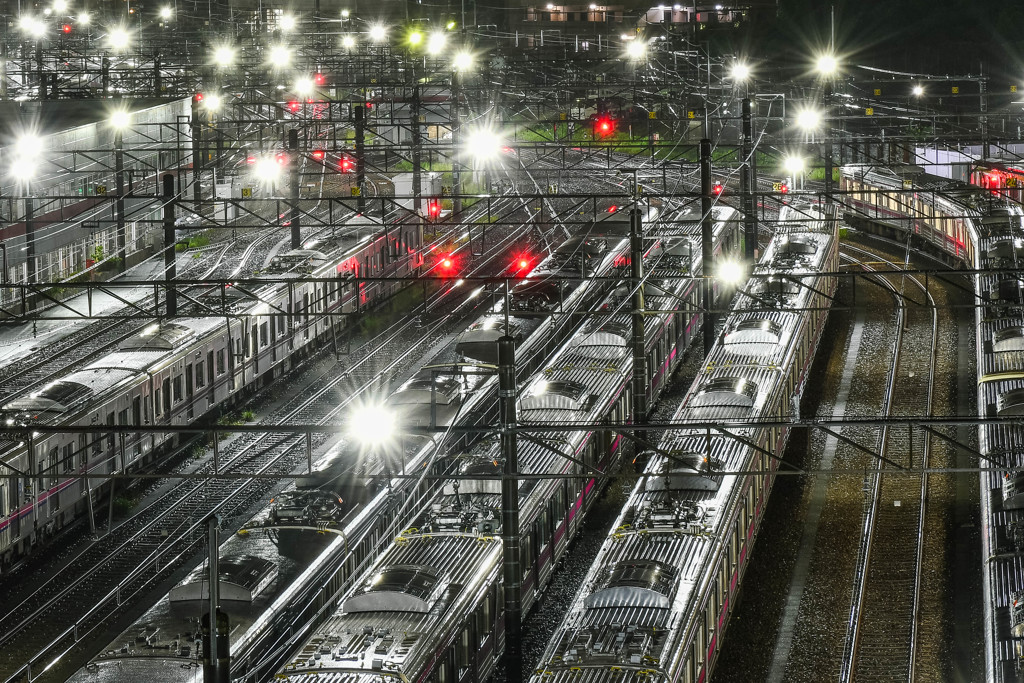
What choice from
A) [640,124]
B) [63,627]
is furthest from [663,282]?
[640,124]

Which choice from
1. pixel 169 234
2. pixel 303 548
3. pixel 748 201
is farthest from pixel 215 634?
pixel 748 201

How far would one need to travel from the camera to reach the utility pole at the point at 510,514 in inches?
573

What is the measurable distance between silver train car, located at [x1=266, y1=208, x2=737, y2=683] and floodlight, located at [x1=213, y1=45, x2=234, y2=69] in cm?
2424

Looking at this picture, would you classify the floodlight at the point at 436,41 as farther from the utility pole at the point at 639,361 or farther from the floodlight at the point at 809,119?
the utility pole at the point at 639,361

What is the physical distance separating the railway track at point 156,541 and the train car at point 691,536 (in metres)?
3.58

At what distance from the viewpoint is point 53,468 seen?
67.3 feet

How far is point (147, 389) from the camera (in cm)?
2344

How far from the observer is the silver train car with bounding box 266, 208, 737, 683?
45.1ft

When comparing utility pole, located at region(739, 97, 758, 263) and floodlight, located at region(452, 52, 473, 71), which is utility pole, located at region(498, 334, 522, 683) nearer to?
utility pole, located at region(739, 97, 758, 263)

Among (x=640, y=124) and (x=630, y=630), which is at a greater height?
(x=640, y=124)

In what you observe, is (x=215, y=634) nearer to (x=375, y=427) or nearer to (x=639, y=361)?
(x=375, y=427)

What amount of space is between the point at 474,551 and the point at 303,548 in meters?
1.97

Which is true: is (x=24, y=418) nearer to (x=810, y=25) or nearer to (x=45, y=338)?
(x=45, y=338)

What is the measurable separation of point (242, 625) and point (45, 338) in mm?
18755
